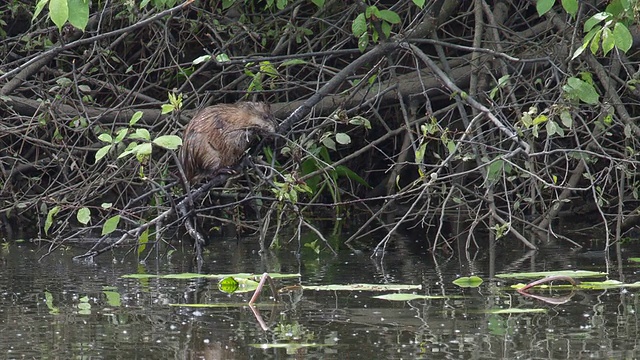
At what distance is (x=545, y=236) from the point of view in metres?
7.10

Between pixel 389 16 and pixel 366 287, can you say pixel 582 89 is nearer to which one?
pixel 389 16

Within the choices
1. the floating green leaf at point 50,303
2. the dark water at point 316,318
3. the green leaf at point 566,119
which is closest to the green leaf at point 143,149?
the dark water at point 316,318

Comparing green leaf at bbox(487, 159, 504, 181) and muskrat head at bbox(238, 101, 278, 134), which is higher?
muskrat head at bbox(238, 101, 278, 134)

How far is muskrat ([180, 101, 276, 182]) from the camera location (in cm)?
669

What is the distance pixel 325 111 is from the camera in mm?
7676

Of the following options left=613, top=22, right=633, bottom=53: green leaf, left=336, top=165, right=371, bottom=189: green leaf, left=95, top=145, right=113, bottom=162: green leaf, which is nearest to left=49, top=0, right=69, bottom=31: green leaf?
left=95, top=145, right=113, bottom=162: green leaf

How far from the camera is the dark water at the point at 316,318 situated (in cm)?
375

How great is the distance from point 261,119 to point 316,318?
2485 mm

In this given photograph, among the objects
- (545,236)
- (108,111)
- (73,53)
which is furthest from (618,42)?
(73,53)

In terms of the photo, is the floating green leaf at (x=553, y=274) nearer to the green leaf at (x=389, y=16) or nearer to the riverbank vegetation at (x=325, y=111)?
the riverbank vegetation at (x=325, y=111)

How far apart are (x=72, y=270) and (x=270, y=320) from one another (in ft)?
7.04

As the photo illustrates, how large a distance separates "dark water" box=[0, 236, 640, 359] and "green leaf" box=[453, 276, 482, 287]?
6cm

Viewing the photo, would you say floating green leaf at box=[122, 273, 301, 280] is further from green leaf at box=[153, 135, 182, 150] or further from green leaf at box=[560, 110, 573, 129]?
green leaf at box=[560, 110, 573, 129]

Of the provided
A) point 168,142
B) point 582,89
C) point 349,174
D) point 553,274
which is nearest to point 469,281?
point 553,274
